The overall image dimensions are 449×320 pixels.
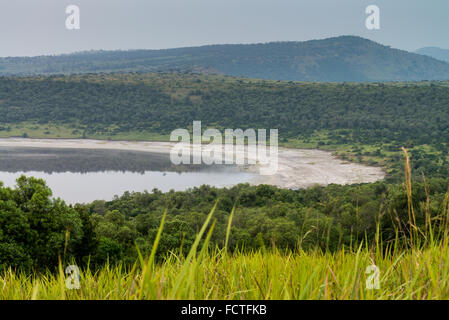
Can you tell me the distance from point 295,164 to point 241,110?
4462 cm

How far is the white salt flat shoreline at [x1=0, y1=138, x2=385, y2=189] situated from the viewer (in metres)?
52.3

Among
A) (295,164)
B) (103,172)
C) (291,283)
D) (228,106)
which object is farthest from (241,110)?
(291,283)

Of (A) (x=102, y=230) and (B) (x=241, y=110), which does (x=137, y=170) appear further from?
(B) (x=241, y=110)

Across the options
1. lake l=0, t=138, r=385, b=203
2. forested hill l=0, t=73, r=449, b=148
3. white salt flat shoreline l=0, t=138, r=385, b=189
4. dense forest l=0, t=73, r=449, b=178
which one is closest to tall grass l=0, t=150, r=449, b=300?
white salt flat shoreline l=0, t=138, r=385, b=189

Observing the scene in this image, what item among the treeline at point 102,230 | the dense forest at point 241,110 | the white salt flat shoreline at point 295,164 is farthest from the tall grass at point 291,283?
the dense forest at point 241,110

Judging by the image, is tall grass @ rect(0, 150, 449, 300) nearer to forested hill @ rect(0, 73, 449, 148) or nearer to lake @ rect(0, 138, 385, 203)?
lake @ rect(0, 138, 385, 203)

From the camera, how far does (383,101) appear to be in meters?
102

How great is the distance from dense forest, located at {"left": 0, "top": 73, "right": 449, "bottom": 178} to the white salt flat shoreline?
5049 millimetres

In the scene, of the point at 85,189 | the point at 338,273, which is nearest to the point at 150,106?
the point at 85,189

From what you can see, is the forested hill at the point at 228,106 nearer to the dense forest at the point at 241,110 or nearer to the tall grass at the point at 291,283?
the dense forest at the point at 241,110

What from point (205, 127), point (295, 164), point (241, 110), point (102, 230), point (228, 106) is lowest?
point (295, 164)

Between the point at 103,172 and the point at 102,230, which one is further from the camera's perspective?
the point at 103,172

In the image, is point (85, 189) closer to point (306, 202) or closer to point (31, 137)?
point (306, 202)

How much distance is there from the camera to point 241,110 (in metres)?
106
